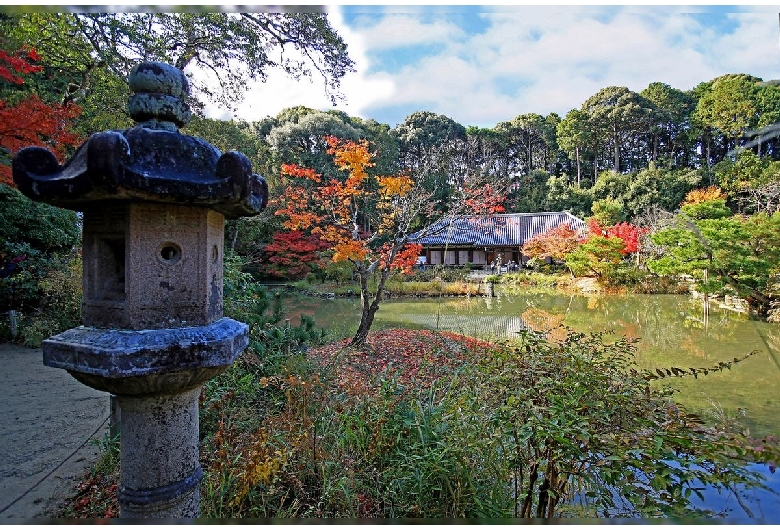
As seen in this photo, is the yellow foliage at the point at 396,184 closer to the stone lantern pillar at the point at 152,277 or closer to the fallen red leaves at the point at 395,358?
the fallen red leaves at the point at 395,358

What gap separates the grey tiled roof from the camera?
67.3 ft

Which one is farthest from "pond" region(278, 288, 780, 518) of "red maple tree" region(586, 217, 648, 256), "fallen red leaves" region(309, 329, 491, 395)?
"red maple tree" region(586, 217, 648, 256)

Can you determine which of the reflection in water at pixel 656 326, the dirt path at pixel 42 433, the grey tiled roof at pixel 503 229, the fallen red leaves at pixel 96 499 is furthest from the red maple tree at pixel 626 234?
the fallen red leaves at pixel 96 499

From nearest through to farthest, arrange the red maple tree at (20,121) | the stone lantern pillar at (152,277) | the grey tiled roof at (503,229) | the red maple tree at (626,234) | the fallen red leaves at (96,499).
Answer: the stone lantern pillar at (152,277) → the fallen red leaves at (96,499) → the red maple tree at (20,121) → the red maple tree at (626,234) → the grey tiled roof at (503,229)

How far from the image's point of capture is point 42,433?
330cm

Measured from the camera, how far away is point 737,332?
27.5 feet

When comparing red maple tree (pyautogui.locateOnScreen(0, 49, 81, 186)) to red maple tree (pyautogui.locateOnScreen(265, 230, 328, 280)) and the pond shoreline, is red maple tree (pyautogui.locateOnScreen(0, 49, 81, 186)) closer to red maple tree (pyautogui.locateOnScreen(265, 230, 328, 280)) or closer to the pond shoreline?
the pond shoreline

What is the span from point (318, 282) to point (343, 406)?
13.7 metres

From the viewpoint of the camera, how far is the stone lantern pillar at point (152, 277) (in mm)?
1480

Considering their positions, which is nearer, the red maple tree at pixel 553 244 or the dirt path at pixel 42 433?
the dirt path at pixel 42 433

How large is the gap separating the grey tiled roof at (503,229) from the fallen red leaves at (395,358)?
13504mm

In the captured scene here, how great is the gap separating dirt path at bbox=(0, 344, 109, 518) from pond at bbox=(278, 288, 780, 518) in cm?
395

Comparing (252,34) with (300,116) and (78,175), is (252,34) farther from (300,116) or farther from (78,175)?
(300,116)

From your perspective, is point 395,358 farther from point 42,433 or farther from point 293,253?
point 293,253
